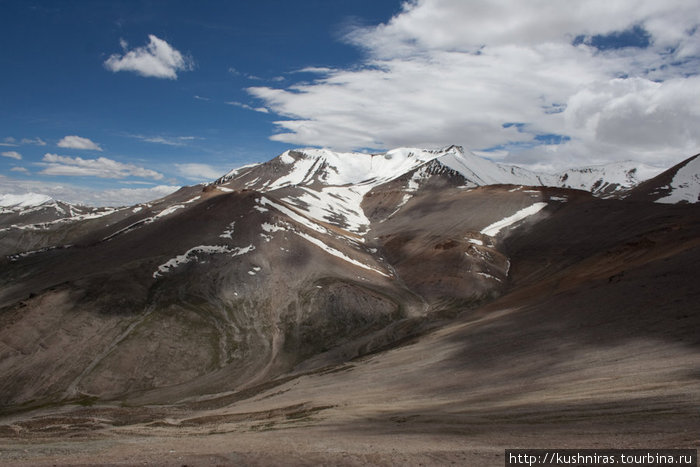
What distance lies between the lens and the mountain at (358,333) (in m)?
24.0

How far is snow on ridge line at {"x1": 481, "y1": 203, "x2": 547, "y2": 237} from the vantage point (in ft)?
424

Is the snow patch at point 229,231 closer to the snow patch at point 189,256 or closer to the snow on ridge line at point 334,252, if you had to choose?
the snow patch at point 189,256

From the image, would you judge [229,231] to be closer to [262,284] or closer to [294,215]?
[262,284]

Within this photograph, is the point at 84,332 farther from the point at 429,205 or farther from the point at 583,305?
the point at 429,205

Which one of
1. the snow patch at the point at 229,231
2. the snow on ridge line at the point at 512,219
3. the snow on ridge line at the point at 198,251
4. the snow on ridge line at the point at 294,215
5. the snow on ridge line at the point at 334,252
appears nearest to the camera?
Answer: the snow on ridge line at the point at 198,251

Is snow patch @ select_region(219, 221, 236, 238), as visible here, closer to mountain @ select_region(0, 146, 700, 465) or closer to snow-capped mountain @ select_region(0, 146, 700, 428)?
snow-capped mountain @ select_region(0, 146, 700, 428)

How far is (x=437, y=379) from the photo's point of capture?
4347cm

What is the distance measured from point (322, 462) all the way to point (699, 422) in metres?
15.8

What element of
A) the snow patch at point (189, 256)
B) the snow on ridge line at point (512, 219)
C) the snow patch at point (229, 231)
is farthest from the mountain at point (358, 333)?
the snow on ridge line at point (512, 219)

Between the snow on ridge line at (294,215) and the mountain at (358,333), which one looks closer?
the mountain at (358,333)

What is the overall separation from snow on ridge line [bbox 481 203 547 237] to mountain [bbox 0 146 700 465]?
3.08ft

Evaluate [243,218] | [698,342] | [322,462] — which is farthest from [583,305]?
[243,218]

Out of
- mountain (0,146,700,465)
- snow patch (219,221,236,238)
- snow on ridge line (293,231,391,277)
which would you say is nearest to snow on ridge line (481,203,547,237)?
mountain (0,146,700,465)

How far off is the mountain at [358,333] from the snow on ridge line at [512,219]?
0.94 metres
